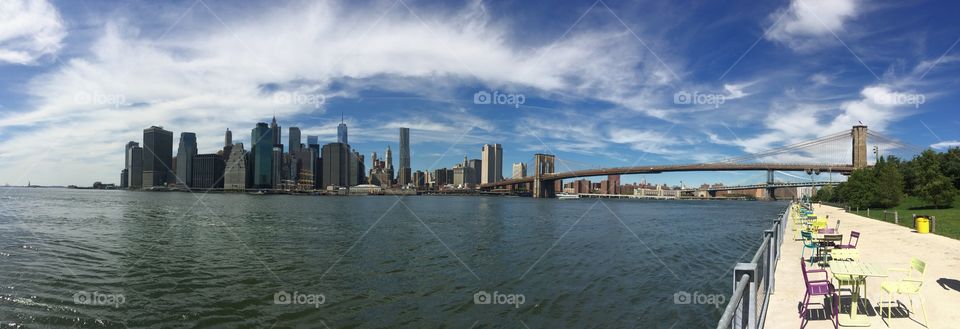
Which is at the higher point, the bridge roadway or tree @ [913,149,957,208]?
the bridge roadway

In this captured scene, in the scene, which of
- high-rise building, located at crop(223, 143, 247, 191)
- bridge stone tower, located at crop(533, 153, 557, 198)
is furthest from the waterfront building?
bridge stone tower, located at crop(533, 153, 557, 198)

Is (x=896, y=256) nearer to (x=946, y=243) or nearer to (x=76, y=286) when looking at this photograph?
(x=946, y=243)

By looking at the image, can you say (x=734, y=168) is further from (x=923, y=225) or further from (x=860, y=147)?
(x=923, y=225)

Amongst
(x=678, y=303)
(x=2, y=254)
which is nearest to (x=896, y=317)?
(x=678, y=303)

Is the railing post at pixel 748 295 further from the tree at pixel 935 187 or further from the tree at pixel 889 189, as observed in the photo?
the tree at pixel 889 189

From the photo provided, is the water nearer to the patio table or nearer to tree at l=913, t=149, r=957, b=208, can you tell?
the patio table

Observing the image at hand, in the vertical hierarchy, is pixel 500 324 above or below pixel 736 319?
below
